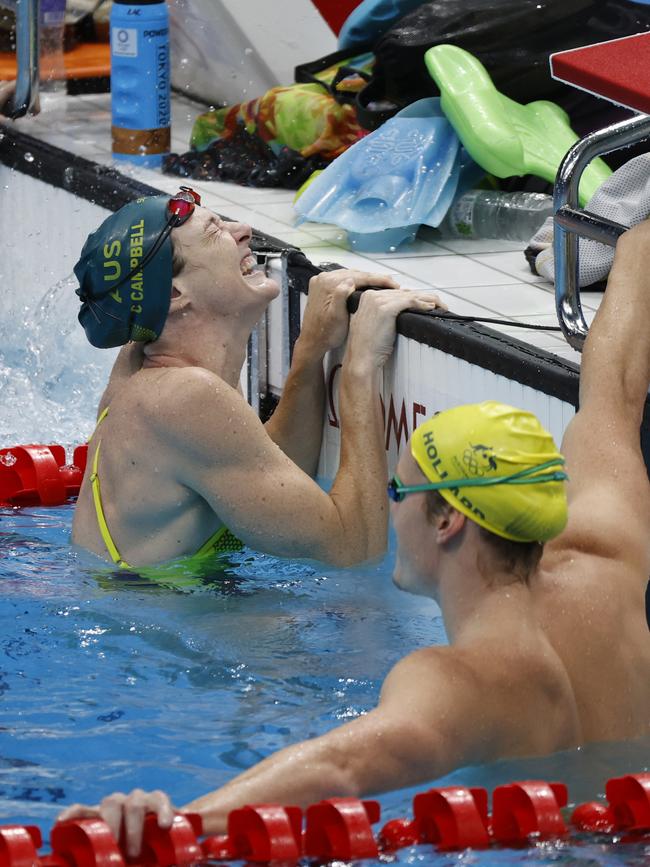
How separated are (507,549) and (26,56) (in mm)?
4110

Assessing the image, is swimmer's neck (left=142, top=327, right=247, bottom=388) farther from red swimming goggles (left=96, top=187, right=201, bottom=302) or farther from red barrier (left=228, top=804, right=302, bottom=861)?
red barrier (left=228, top=804, right=302, bottom=861)

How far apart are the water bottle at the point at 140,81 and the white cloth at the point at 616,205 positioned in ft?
6.72

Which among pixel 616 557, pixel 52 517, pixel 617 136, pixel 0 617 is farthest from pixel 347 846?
pixel 52 517

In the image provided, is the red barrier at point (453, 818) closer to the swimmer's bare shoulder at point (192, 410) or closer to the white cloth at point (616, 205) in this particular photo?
the swimmer's bare shoulder at point (192, 410)

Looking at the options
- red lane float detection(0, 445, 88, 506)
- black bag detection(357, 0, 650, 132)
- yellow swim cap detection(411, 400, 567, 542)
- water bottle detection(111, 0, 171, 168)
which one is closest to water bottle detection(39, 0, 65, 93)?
water bottle detection(111, 0, 171, 168)

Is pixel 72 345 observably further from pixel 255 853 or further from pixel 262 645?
pixel 255 853

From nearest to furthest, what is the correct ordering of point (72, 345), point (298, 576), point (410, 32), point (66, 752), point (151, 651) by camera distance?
1. point (66, 752)
2. point (151, 651)
3. point (298, 576)
4. point (410, 32)
5. point (72, 345)

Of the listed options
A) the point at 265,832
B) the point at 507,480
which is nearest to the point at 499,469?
the point at 507,480

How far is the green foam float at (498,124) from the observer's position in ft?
15.4

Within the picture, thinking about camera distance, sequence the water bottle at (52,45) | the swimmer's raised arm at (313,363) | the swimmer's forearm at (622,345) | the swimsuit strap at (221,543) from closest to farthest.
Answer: the swimmer's forearm at (622,345) → the swimsuit strap at (221,543) → the swimmer's raised arm at (313,363) → the water bottle at (52,45)

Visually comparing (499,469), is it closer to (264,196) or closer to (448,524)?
(448,524)

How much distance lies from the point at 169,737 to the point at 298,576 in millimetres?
821

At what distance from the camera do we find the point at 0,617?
11.3ft

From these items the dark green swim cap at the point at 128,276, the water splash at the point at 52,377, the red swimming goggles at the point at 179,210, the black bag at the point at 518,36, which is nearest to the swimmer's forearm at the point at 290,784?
the dark green swim cap at the point at 128,276
